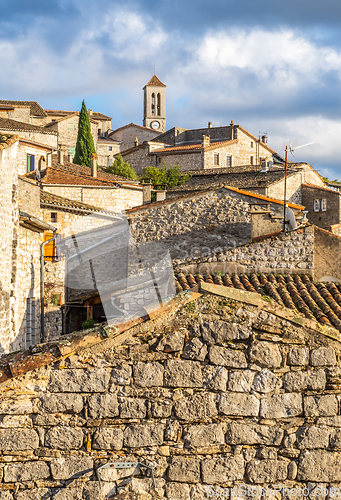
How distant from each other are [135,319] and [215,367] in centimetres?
86

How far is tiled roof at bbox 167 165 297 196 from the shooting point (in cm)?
3675

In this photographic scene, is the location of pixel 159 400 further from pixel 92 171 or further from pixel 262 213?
pixel 92 171

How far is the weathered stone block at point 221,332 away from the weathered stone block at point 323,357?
641 millimetres

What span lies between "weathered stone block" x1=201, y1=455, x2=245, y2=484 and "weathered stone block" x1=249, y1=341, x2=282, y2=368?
87 cm

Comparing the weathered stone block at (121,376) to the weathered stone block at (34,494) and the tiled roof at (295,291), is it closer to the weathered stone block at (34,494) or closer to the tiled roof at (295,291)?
the weathered stone block at (34,494)

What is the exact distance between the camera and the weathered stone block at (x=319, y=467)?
458 centimetres

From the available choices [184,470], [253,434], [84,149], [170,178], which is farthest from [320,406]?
[84,149]

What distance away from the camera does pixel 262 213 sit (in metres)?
14.1

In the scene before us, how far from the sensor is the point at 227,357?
15.3ft

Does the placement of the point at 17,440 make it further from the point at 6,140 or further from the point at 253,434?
the point at 6,140

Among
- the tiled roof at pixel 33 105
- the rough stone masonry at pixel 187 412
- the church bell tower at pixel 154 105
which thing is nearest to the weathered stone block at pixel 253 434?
the rough stone masonry at pixel 187 412

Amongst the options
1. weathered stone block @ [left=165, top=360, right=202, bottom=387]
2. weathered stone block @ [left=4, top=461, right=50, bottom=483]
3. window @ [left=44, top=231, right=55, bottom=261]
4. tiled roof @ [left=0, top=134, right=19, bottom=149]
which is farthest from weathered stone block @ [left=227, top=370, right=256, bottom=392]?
window @ [left=44, top=231, right=55, bottom=261]

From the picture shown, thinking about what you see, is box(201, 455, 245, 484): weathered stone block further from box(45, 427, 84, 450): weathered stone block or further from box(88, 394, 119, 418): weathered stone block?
box(45, 427, 84, 450): weathered stone block

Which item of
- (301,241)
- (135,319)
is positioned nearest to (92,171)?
(301,241)
